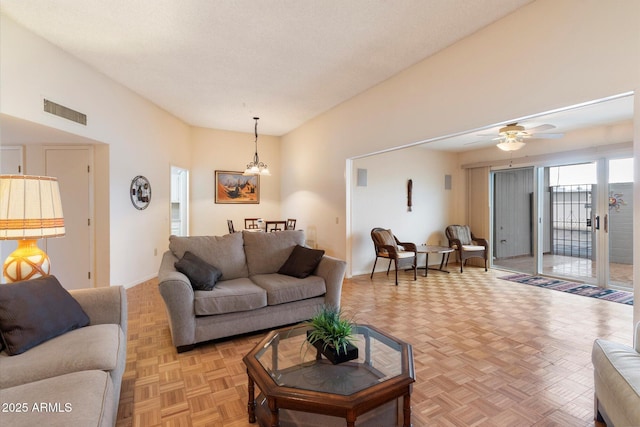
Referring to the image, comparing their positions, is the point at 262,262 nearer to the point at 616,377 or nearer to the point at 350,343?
the point at 350,343

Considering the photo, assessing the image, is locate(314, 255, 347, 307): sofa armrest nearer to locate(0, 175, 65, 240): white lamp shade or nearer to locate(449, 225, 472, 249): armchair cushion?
locate(0, 175, 65, 240): white lamp shade

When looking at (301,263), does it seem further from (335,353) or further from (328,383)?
(328,383)

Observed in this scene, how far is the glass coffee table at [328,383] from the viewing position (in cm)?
138

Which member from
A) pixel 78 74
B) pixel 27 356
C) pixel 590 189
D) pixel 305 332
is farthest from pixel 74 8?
pixel 590 189

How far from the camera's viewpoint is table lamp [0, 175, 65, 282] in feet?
6.25

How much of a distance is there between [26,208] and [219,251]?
167 cm

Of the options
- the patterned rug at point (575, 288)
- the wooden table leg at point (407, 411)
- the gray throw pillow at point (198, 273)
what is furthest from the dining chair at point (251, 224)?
the wooden table leg at point (407, 411)

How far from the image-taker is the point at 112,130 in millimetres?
4238

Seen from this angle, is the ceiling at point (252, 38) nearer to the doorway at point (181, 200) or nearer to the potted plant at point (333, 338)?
the doorway at point (181, 200)

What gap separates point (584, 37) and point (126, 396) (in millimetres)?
4308

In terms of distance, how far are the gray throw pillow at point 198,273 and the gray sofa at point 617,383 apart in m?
2.83

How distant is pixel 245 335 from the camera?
296cm

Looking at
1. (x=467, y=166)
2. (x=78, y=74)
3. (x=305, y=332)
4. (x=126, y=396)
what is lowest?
(x=126, y=396)

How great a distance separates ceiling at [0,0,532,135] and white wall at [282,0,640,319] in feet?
0.76
